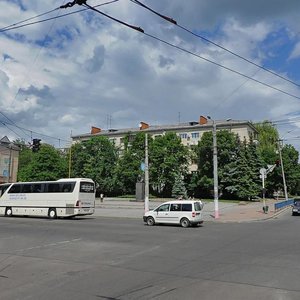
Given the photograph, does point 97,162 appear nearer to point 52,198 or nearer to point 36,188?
point 36,188

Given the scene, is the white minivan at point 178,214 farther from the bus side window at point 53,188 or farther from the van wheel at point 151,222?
the bus side window at point 53,188

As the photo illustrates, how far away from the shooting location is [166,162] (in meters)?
76.7

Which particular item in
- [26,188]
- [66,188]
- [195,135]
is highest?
[195,135]

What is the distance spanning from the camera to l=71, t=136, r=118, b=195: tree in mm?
83000

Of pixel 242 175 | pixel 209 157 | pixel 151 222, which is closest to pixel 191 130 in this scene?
pixel 209 157

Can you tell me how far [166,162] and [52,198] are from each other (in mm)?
42885

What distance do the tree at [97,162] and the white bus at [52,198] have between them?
143 ft

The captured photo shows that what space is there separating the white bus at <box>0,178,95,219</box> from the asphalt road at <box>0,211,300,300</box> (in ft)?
51.4

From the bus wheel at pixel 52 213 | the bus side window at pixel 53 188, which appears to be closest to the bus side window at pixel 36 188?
the bus side window at pixel 53 188

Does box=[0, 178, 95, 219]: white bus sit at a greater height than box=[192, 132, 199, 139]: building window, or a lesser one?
lesser

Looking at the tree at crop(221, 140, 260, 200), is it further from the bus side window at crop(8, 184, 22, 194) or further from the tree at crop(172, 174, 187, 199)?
the bus side window at crop(8, 184, 22, 194)

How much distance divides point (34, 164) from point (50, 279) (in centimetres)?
7690

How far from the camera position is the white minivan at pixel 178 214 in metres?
26.4

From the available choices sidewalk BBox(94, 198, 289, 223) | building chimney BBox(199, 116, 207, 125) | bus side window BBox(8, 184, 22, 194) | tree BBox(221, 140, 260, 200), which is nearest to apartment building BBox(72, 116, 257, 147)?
building chimney BBox(199, 116, 207, 125)
